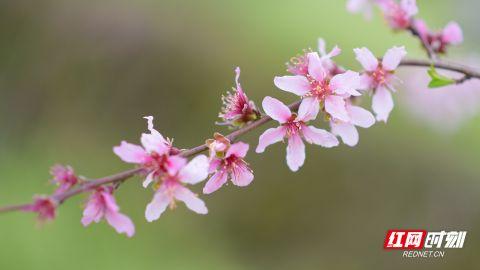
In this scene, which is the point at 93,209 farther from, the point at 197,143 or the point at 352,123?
the point at 197,143

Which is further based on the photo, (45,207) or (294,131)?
(294,131)

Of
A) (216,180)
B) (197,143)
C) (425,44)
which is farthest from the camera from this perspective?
(197,143)

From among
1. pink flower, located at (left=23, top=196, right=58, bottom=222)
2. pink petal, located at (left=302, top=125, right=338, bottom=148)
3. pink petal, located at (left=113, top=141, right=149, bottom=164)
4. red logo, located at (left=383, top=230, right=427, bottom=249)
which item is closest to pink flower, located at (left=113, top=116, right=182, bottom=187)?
pink petal, located at (left=113, top=141, right=149, bottom=164)

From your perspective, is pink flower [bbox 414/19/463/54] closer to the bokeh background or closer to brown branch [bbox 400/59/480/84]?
brown branch [bbox 400/59/480/84]

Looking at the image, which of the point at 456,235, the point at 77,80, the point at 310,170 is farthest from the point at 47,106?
the point at 456,235

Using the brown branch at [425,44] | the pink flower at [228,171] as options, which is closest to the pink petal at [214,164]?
the pink flower at [228,171]

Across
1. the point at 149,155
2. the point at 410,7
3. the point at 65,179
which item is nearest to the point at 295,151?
the point at 149,155

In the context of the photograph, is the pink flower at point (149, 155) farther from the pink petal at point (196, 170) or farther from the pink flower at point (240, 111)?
the pink flower at point (240, 111)
